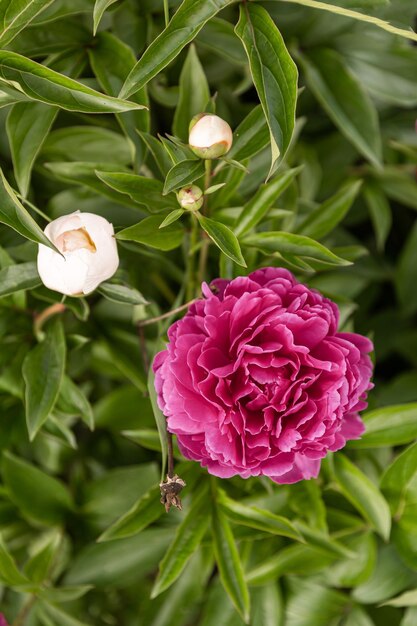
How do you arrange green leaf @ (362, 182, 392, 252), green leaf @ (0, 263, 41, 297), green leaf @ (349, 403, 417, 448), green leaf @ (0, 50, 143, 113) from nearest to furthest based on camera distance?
green leaf @ (0, 50, 143, 113), green leaf @ (0, 263, 41, 297), green leaf @ (349, 403, 417, 448), green leaf @ (362, 182, 392, 252)

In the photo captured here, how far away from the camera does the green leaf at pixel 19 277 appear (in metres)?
0.59

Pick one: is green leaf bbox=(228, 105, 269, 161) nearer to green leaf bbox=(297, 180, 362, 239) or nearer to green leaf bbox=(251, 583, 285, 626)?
green leaf bbox=(297, 180, 362, 239)

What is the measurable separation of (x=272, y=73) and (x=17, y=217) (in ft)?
0.68

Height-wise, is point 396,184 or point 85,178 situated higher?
point 85,178

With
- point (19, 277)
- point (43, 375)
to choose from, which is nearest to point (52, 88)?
point (19, 277)

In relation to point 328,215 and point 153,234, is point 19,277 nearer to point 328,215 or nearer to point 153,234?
point 153,234

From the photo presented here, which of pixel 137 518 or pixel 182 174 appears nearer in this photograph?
pixel 182 174

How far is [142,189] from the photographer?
1.86 ft

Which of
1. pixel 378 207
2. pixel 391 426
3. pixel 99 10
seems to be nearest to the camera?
pixel 99 10

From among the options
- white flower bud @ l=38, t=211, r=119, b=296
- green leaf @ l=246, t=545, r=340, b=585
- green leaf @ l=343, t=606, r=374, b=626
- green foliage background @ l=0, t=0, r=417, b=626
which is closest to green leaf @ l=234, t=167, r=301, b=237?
green foliage background @ l=0, t=0, r=417, b=626

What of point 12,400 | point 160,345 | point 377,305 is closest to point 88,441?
point 12,400

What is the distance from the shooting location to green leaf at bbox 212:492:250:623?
2.06ft

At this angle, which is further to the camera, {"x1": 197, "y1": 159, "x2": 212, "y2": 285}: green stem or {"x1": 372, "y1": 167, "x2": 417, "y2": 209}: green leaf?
{"x1": 372, "y1": 167, "x2": 417, "y2": 209}: green leaf

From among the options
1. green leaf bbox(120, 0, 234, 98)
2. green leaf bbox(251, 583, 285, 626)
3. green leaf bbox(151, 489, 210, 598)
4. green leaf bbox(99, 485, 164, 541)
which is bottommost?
green leaf bbox(251, 583, 285, 626)
